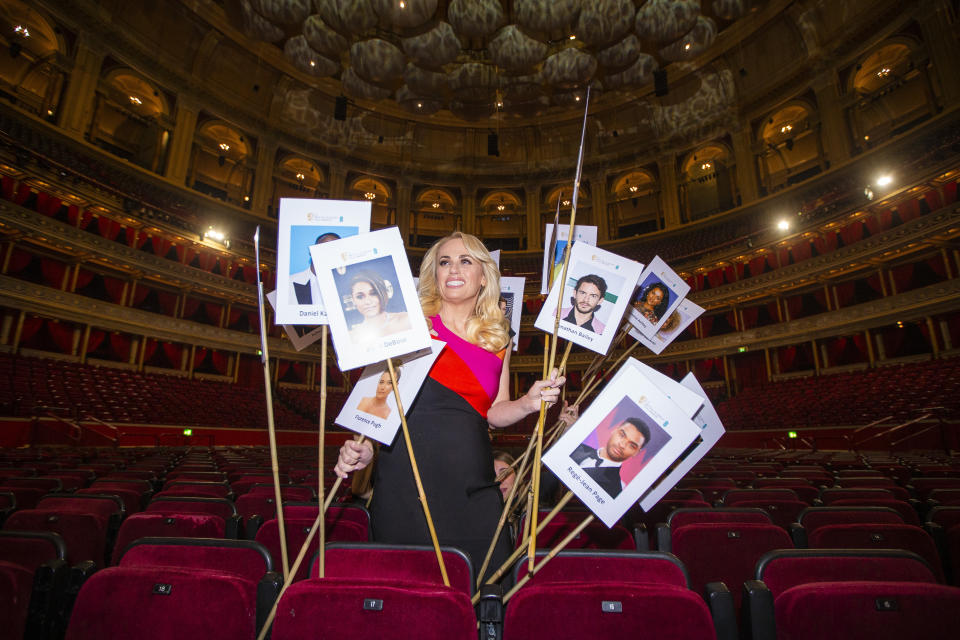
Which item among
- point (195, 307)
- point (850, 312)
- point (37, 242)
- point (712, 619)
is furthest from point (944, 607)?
point (195, 307)

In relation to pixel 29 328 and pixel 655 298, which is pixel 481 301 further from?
pixel 29 328

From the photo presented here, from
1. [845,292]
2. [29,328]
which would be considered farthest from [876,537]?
[29,328]

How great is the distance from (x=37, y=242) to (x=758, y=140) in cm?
2736

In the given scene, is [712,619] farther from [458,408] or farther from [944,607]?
[458,408]

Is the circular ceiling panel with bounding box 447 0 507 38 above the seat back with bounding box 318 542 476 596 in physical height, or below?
above

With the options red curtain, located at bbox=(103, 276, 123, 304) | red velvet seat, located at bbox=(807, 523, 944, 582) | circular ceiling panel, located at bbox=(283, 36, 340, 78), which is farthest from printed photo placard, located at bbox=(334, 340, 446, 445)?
red curtain, located at bbox=(103, 276, 123, 304)

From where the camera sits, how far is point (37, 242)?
1545cm

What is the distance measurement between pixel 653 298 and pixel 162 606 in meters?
2.98

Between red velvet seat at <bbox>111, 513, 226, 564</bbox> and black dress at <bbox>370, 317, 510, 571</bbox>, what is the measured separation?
3.50ft

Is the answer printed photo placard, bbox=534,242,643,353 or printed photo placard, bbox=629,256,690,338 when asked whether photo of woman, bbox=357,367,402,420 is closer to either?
printed photo placard, bbox=534,242,643,353

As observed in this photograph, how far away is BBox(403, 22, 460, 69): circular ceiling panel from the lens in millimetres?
12383

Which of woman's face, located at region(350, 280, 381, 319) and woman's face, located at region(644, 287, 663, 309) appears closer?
woman's face, located at region(350, 280, 381, 319)

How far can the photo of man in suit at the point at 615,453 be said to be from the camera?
1473 mm

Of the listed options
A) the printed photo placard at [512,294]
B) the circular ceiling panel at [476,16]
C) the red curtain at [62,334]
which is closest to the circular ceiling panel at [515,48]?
the circular ceiling panel at [476,16]
